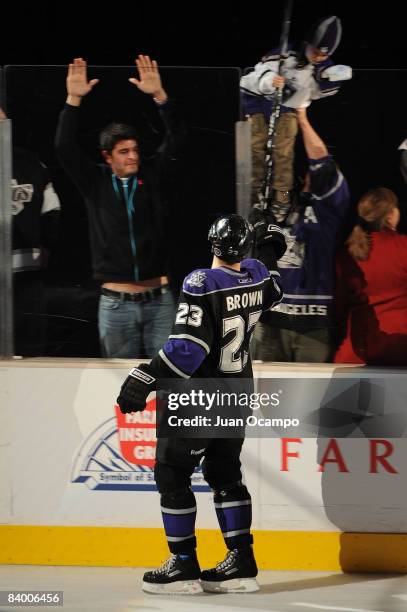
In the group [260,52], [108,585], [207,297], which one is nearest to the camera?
[207,297]

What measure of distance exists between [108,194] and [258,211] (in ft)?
2.02

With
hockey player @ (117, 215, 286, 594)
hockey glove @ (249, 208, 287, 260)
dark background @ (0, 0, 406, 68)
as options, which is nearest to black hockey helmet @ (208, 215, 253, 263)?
hockey player @ (117, 215, 286, 594)

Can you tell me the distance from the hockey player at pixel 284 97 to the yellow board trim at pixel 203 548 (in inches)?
54.2

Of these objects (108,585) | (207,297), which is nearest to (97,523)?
(108,585)

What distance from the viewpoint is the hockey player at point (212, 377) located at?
12.8 ft

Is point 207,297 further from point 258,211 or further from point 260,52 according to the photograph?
point 260,52

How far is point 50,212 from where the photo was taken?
443 cm

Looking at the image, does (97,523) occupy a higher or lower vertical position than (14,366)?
lower

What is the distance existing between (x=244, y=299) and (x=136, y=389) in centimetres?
52

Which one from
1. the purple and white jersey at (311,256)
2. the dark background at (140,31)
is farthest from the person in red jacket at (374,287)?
the dark background at (140,31)

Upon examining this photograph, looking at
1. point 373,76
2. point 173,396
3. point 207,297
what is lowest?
point 173,396

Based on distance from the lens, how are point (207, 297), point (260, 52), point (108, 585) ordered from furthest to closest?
point (260, 52) → point (108, 585) → point (207, 297)

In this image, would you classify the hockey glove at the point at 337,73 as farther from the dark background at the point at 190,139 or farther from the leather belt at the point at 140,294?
the leather belt at the point at 140,294

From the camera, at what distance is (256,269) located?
4066mm
